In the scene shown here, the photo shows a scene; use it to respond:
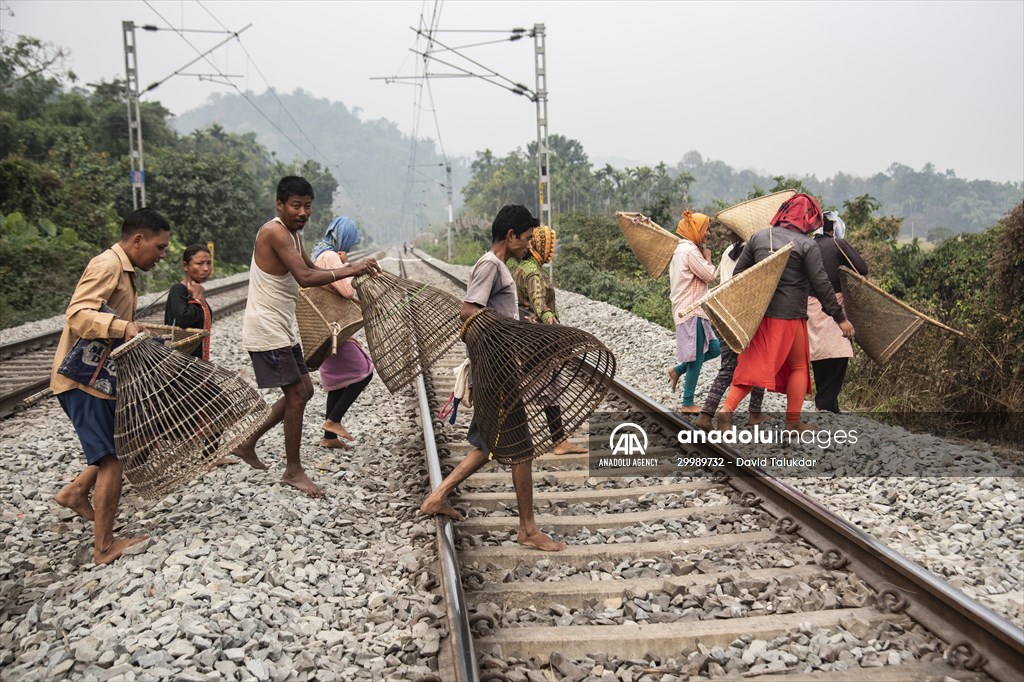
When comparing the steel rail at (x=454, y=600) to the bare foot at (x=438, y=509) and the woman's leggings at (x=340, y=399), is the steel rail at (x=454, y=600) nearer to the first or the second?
the bare foot at (x=438, y=509)

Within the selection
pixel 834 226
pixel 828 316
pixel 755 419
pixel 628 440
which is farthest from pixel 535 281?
pixel 834 226

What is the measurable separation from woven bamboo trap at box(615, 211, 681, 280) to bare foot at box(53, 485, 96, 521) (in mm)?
5067

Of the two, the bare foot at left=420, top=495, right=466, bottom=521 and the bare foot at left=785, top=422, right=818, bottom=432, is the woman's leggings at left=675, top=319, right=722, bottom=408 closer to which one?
the bare foot at left=785, top=422, right=818, bottom=432

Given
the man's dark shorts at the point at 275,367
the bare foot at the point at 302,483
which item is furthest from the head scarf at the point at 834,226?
the bare foot at the point at 302,483

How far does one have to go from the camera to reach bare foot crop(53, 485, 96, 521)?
4039 mm

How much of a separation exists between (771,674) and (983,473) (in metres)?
2.65

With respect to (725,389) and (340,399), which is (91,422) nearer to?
(340,399)

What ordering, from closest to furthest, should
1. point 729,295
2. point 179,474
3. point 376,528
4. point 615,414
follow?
point 179,474 → point 376,528 → point 729,295 → point 615,414

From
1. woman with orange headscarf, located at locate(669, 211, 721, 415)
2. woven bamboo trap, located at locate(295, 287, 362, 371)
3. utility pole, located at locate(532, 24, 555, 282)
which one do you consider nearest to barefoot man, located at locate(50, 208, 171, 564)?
woven bamboo trap, located at locate(295, 287, 362, 371)

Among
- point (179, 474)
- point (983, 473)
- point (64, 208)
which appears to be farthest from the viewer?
point (64, 208)

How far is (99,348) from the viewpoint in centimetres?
378

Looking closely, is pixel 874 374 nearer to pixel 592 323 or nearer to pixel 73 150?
pixel 592 323

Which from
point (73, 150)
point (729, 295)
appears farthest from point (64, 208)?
A: point (729, 295)

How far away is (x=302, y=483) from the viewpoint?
4781 millimetres
